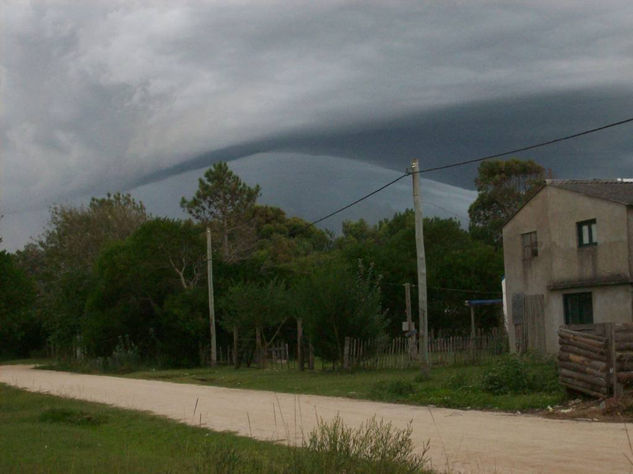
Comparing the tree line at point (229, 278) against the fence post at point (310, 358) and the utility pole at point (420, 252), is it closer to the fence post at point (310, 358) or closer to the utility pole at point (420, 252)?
the fence post at point (310, 358)

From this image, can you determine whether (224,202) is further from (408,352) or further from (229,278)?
(408,352)

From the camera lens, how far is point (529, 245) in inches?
1423

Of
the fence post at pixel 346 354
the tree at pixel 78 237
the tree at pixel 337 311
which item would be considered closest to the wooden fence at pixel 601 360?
the fence post at pixel 346 354

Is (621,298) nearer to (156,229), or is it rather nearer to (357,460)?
(357,460)

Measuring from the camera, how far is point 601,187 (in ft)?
113

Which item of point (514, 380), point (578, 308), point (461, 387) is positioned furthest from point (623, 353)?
point (578, 308)

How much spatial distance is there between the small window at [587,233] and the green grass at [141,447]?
61.7ft

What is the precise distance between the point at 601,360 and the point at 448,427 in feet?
13.5

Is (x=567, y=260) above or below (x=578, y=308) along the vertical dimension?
above

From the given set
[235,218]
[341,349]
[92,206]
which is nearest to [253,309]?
[341,349]

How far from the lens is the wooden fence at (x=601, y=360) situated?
59.7 ft

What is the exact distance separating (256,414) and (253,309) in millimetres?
22663

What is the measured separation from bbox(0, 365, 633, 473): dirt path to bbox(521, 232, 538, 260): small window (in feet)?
45.4

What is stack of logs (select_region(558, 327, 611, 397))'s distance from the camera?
18.3 m
